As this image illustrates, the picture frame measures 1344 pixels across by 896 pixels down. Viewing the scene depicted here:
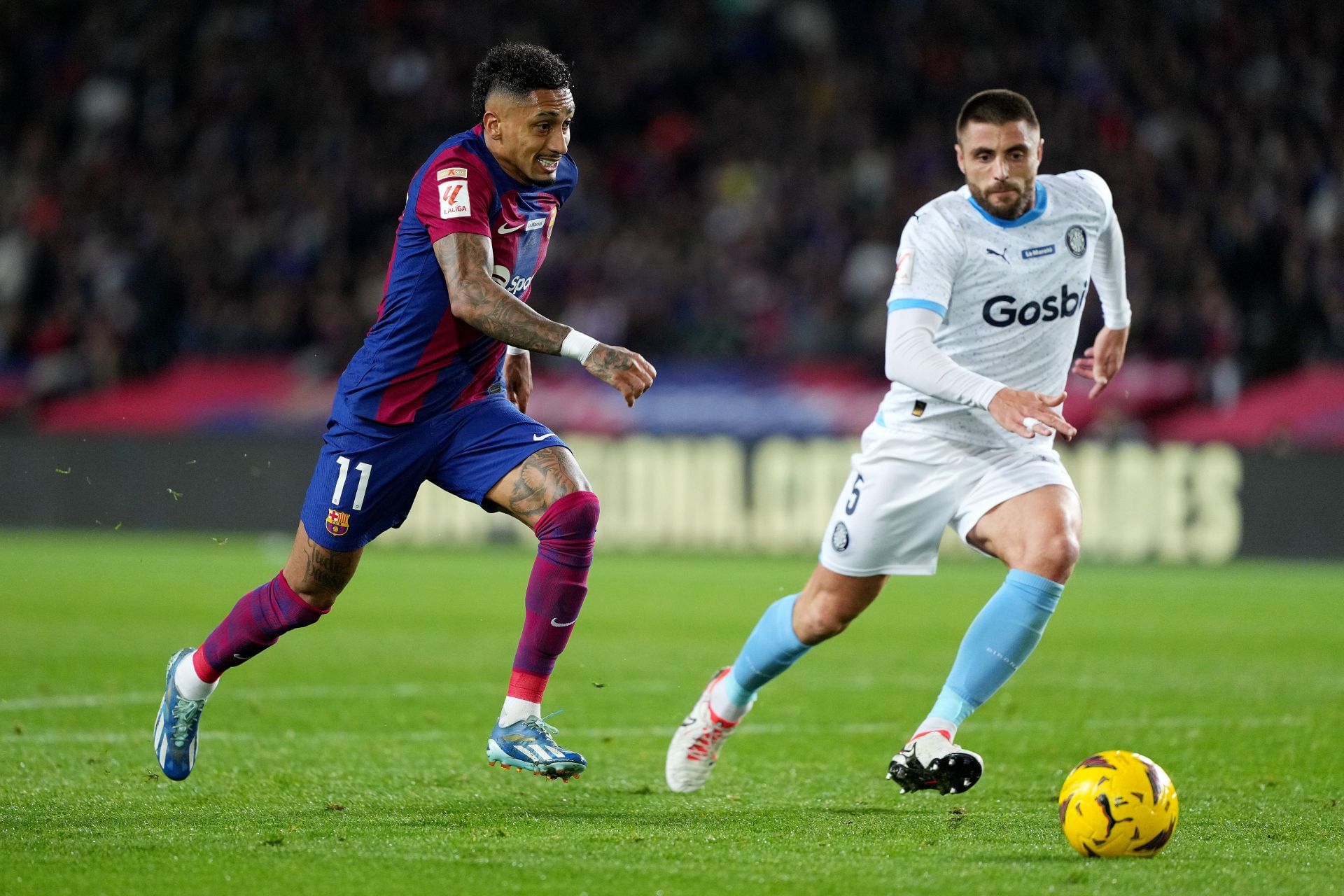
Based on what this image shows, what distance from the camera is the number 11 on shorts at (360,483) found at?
18.2ft

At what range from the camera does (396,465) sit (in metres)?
5.56

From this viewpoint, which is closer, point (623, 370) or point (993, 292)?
point (623, 370)

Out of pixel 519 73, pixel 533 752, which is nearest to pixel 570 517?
pixel 533 752

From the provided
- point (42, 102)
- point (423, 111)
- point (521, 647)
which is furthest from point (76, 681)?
point (42, 102)

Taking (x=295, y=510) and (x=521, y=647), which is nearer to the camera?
(x=521, y=647)

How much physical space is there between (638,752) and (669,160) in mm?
15434

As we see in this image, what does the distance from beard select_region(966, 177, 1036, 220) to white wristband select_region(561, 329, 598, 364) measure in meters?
1.40

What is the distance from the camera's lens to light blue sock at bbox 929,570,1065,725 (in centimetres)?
532

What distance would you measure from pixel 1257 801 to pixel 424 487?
44.1 feet

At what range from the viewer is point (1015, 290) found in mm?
5637

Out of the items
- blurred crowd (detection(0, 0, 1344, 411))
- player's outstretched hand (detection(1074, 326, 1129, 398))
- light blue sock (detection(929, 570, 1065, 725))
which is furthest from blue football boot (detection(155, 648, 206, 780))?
blurred crowd (detection(0, 0, 1344, 411))

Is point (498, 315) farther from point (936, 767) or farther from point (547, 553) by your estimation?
point (936, 767)

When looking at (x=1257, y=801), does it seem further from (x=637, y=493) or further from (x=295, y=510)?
(x=295, y=510)

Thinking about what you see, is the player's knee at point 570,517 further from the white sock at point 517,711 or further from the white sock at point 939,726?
the white sock at point 939,726
